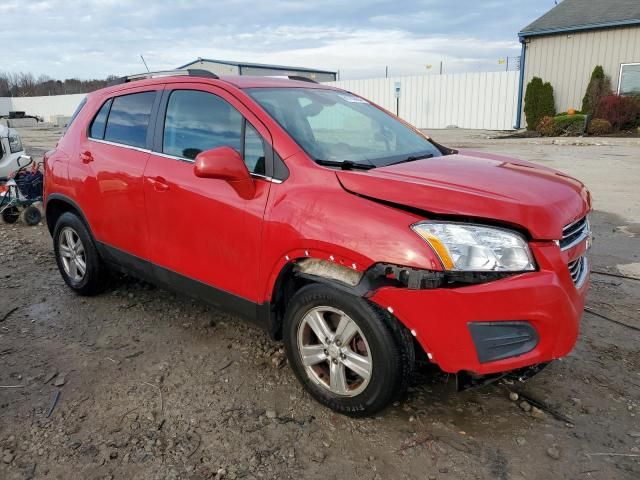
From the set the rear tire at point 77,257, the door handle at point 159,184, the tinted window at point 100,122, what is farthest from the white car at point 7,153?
the door handle at point 159,184

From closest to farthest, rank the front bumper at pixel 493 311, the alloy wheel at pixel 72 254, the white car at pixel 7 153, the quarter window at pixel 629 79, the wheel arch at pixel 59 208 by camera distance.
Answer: the front bumper at pixel 493 311 → the wheel arch at pixel 59 208 → the alloy wheel at pixel 72 254 → the white car at pixel 7 153 → the quarter window at pixel 629 79

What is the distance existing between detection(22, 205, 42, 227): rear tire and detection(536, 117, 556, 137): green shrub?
18744 millimetres

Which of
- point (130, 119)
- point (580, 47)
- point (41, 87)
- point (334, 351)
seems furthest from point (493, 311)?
point (41, 87)

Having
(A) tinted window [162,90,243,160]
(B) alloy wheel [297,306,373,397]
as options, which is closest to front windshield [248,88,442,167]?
(A) tinted window [162,90,243,160]

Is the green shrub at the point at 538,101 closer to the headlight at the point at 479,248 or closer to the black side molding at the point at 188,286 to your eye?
the black side molding at the point at 188,286

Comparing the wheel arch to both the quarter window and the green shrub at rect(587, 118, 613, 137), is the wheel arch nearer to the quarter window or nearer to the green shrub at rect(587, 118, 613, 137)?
the green shrub at rect(587, 118, 613, 137)

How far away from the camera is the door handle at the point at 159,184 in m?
3.39

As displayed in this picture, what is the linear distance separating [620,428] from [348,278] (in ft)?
5.14

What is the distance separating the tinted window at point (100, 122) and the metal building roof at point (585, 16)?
72.4 ft

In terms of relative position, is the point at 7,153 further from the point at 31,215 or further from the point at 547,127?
the point at 547,127

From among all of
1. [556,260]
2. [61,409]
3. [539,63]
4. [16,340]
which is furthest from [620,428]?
[539,63]

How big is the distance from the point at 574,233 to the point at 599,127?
64.0 feet

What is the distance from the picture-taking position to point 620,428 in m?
2.65

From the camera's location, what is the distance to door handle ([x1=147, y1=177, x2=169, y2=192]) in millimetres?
3391
